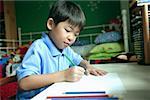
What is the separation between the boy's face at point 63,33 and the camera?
0.79 metres

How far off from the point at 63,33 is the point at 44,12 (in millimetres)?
1779

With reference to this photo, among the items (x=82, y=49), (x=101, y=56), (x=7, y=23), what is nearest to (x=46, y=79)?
(x=101, y=56)

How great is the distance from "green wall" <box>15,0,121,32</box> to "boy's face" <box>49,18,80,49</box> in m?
1.53

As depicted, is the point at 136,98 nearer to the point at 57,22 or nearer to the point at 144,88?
the point at 144,88

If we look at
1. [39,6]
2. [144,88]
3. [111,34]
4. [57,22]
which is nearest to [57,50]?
[57,22]

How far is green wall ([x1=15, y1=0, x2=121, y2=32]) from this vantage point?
2273 mm

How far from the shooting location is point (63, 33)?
792 mm

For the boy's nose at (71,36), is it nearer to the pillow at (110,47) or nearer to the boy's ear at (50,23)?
the boy's ear at (50,23)

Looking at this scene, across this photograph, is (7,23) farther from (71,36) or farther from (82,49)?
(71,36)

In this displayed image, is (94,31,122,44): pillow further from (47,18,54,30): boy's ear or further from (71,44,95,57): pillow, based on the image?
(47,18,54,30): boy's ear

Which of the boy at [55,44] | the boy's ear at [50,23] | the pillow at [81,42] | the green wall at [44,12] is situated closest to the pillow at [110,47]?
the pillow at [81,42]

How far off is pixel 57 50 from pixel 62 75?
0.19 metres

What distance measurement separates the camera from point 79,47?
2082mm

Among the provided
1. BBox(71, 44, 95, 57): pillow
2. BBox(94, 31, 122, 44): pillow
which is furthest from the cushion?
BBox(71, 44, 95, 57): pillow
